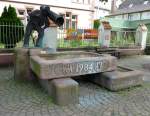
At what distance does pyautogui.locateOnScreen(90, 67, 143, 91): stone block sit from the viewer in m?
5.04

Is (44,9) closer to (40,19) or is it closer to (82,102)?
(40,19)

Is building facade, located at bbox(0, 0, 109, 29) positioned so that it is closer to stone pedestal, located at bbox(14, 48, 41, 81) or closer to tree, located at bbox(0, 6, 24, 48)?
tree, located at bbox(0, 6, 24, 48)

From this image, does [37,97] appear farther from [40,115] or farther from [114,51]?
[114,51]

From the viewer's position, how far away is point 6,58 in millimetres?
7836

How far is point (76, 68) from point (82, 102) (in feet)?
2.87

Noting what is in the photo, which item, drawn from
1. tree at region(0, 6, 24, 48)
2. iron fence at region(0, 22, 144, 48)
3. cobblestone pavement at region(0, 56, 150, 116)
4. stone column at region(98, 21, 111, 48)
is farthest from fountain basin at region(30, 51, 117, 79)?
stone column at region(98, 21, 111, 48)

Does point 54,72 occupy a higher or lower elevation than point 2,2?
lower

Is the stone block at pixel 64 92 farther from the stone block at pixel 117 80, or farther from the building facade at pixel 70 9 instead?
the building facade at pixel 70 9

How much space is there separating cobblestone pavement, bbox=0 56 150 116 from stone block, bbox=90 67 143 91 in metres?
0.14

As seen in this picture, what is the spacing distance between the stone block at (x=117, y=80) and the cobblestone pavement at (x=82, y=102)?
0.14 metres

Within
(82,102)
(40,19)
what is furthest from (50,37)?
(82,102)

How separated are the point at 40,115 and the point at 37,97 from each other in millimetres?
911

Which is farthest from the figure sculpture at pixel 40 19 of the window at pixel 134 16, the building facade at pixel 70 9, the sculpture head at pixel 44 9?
the window at pixel 134 16

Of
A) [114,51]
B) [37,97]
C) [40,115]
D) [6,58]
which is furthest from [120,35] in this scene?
[40,115]
